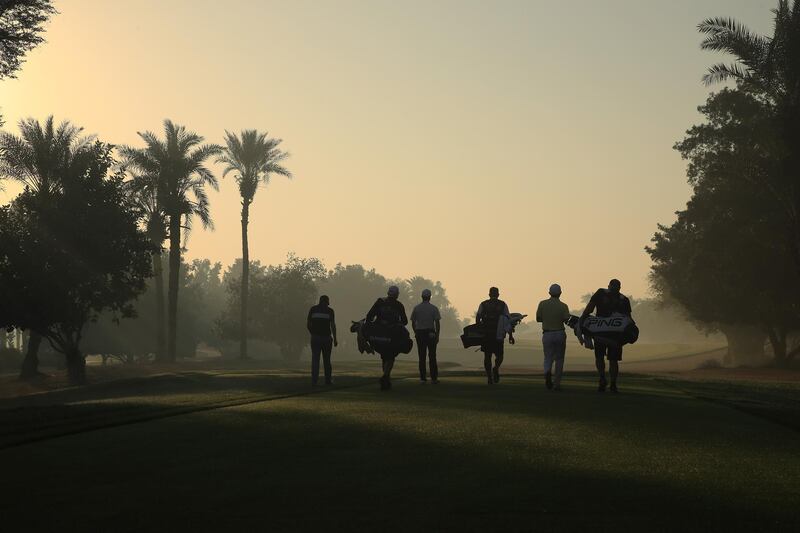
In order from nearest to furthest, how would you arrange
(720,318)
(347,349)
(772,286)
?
1. (772,286)
2. (720,318)
3. (347,349)

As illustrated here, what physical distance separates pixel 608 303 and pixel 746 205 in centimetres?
3480

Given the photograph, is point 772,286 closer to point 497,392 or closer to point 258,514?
point 497,392

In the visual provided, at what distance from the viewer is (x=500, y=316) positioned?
22.2 m

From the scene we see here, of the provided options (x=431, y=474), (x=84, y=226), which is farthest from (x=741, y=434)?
(x=84, y=226)

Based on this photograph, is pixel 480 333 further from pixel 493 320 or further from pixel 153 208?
pixel 153 208

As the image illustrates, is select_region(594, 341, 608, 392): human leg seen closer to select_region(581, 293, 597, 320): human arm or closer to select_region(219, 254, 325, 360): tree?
select_region(581, 293, 597, 320): human arm

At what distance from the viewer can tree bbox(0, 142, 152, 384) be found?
42.8 m

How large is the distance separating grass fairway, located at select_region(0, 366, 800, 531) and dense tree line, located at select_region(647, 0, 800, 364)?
71.3 feet

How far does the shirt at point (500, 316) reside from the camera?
Answer: 22094mm

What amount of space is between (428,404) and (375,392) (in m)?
4.07

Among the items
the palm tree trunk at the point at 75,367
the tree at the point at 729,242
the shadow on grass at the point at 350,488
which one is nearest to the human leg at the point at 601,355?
the shadow on grass at the point at 350,488

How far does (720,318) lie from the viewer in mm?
56062

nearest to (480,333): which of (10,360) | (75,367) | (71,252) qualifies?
(71,252)

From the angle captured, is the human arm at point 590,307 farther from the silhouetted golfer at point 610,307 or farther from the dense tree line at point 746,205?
the dense tree line at point 746,205
